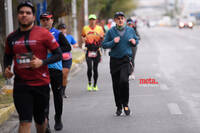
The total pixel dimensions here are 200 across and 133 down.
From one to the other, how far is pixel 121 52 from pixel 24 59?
2990 mm

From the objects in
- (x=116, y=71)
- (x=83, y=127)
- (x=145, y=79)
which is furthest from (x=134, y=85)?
(x=83, y=127)

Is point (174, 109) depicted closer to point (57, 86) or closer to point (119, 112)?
point (119, 112)

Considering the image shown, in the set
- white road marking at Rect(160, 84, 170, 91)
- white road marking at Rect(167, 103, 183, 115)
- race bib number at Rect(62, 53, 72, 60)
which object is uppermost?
race bib number at Rect(62, 53, 72, 60)

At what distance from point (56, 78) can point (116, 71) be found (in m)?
1.31

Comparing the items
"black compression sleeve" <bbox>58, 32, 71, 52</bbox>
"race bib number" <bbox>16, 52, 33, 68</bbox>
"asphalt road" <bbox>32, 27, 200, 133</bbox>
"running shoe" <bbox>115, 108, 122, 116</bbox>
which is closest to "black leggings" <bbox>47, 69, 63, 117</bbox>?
"asphalt road" <bbox>32, 27, 200, 133</bbox>

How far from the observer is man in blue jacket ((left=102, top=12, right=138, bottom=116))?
7441 mm

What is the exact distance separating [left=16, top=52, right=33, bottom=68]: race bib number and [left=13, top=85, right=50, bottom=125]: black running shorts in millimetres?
A: 263

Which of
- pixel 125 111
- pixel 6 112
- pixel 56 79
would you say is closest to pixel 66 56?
pixel 6 112

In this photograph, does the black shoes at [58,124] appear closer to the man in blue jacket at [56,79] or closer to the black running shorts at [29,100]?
the man in blue jacket at [56,79]

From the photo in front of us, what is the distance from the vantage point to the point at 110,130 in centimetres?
659

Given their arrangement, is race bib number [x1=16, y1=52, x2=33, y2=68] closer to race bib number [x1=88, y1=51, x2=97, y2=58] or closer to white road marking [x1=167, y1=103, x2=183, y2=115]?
white road marking [x1=167, y1=103, x2=183, y2=115]

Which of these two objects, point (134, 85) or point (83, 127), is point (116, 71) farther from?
point (134, 85)

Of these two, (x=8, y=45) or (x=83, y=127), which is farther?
(x=83, y=127)

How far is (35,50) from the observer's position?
4844 mm
